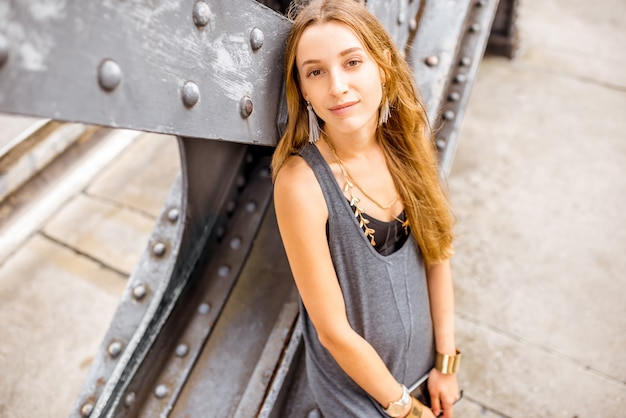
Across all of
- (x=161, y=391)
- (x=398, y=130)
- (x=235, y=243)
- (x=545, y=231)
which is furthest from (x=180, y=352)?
(x=545, y=231)

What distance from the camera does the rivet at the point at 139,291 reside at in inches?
67.7

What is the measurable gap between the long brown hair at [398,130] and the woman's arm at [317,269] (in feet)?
0.27

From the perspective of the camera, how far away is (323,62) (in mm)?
1204

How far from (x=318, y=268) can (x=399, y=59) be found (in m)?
0.56

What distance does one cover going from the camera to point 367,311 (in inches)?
57.6

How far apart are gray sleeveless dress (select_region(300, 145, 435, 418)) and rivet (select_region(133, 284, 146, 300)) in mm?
536

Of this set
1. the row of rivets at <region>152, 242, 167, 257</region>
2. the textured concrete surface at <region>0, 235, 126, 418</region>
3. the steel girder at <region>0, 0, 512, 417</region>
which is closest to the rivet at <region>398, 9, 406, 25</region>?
the steel girder at <region>0, 0, 512, 417</region>

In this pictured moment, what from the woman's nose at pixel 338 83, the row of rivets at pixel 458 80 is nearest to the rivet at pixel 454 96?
the row of rivets at pixel 458 80

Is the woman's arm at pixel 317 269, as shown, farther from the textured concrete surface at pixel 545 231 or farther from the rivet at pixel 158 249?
the textured concrete surface at pixel 545 231

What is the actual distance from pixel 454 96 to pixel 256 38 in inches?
44.6

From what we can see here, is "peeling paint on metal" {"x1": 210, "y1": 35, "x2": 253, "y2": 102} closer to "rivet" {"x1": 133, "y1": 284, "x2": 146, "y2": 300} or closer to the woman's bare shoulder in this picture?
the woman's bare shoulder

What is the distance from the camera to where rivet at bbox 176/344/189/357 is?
1644mm

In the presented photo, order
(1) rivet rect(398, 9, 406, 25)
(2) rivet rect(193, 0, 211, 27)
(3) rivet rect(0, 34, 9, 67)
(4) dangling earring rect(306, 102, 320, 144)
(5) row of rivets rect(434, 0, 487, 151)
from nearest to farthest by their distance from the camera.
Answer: (3) rivet rect(0, 34, 9, 67) < (2) rivet rect(193, 0, 211, 27) < (4) dangling earring rect(306, 102, 320, 144) < (1) rivet rect(398, 9, 406, 25) < (5) row of rivets rect(434, 0, 487, 151)

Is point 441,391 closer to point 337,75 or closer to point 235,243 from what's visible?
point 235,243
